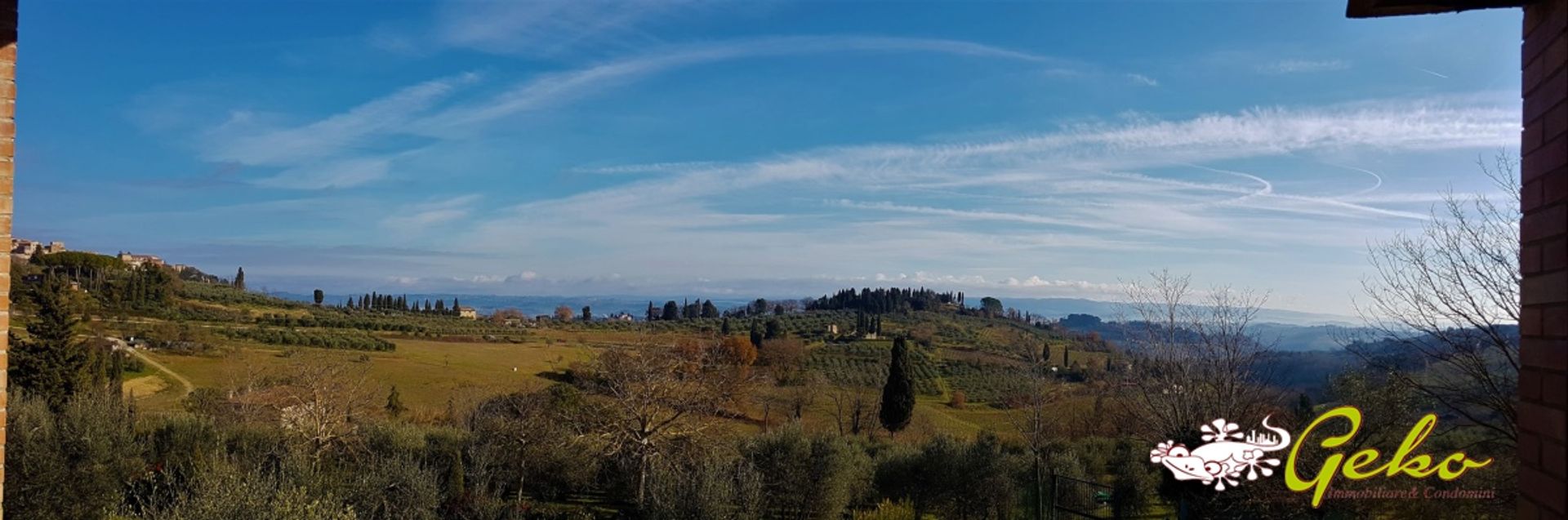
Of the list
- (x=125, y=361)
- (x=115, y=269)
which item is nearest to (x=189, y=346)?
(x=125, y=361)

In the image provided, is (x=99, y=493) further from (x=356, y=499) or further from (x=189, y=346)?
(x=189, y=346)

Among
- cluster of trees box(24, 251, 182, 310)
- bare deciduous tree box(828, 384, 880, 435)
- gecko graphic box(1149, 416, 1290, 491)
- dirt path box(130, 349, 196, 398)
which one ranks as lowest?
bare deciduous tree box(828, 384, 880, 435)

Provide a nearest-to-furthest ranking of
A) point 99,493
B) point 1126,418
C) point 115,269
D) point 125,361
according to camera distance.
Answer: point 99,493 < point 1126,418 < point 125,361 < point 115,269

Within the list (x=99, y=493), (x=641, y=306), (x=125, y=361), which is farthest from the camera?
(x=641, y=306)

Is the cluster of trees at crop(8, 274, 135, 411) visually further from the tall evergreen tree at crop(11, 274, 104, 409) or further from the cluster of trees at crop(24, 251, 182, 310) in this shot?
the cluster of trees at crop(24, 251, 182, 310)

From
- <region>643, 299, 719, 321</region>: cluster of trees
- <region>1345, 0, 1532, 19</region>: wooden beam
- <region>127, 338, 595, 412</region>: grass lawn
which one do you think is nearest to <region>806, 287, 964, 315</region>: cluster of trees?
<region>643, 299, 719, 321</region>: cluster of trees

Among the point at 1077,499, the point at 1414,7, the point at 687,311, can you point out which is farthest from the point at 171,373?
the point at 687,311

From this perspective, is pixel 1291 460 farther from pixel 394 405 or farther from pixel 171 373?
pixel 171 373
